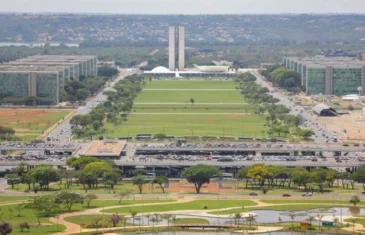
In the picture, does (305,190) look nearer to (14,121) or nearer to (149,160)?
(149,160)

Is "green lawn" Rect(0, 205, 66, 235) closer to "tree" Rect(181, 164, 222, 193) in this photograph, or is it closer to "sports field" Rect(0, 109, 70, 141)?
"tree" Rect(181, 164, 222, 193)

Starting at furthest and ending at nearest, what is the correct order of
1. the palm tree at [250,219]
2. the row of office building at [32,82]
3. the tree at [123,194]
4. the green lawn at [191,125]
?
1. the row of office building at [32,82]
2. the green lawn at [191,125]
3. the tree at [123,194]
4. the palm tree at [250,219]

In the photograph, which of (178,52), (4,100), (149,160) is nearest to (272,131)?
(149,160)

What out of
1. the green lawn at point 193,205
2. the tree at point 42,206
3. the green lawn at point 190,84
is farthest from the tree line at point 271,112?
the tree at point 42,206

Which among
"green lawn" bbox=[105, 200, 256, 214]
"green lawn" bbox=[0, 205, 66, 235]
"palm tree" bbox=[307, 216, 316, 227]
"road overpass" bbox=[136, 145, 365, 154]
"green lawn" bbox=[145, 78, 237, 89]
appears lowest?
"green lawn" bbox=[0, 205, 66, 235]

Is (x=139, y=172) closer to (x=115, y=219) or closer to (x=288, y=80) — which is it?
(x=115, y=219)

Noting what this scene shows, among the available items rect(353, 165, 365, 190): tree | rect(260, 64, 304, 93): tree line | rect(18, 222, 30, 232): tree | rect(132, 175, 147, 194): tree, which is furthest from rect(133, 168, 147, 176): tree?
rect(260, 64, 304, 93): tree line

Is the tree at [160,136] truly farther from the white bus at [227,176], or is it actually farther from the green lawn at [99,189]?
the green lawn at [99,189]
